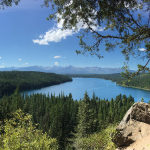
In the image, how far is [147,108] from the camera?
31.1ft

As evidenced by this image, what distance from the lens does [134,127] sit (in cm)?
871

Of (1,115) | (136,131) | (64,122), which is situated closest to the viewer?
(136,131)

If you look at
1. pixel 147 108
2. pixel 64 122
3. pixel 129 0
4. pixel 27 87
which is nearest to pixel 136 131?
pixel 147 108

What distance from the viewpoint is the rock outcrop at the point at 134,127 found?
27.1 ft

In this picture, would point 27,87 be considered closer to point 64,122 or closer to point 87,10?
point 64,122

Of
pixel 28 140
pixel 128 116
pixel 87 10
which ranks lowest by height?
pixel 28 140

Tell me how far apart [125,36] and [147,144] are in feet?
18.0

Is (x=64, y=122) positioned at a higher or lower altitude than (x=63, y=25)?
lower

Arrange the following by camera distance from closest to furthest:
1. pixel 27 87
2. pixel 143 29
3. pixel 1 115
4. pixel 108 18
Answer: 1. pixel 143 29
2. pixel 108 18
3. pixel 1 115
4. pixel 27 87

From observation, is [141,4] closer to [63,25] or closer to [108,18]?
[108,18]

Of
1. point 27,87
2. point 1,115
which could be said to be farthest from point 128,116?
point 27,87

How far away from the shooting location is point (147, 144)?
7.16m

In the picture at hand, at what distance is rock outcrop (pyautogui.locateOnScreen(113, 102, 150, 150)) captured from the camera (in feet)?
27.1

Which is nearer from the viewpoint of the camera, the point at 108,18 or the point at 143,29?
the point at 143,29
